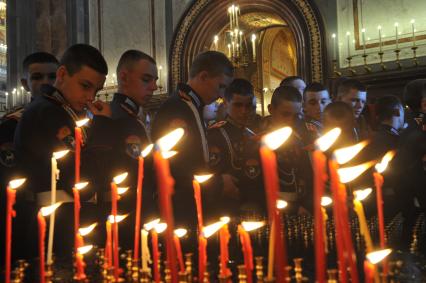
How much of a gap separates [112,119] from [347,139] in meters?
1.31

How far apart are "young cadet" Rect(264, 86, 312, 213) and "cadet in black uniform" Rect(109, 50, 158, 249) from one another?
27.3 inches

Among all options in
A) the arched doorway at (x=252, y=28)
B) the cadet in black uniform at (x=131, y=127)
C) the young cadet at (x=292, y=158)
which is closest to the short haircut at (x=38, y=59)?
the cadet in black uniform at (x=131, y=127)

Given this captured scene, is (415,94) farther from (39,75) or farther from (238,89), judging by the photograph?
(39,75)

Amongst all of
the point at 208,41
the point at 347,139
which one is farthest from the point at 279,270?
the point at 208,41

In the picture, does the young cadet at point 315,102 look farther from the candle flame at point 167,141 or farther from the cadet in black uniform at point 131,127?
the candle flame at point 167,141

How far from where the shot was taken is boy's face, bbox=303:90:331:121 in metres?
3.12

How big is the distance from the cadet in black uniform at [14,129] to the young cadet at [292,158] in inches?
47.1

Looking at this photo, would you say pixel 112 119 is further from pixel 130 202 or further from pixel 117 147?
pixel 130 202

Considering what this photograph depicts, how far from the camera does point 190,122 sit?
2.23 m

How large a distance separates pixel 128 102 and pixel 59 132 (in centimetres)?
62

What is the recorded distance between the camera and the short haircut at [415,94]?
2637mm

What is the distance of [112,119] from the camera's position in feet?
7.23

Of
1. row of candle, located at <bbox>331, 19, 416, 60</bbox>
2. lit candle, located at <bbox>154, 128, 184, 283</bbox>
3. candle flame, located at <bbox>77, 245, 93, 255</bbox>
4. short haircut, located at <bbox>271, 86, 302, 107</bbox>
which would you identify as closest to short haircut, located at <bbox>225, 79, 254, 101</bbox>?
short haircut, located at <bbox>271, 86, 302, 107</bbox>

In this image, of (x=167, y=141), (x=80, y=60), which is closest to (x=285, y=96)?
(x=80, y=60)
